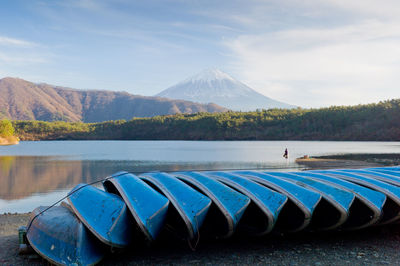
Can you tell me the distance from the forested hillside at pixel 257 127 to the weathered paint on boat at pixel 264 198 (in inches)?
3248

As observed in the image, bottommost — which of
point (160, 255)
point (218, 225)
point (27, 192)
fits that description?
point (27, 192)

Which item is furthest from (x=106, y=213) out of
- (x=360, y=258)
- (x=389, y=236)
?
(x=389, y=236)

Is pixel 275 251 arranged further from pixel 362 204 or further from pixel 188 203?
pixel 362 204

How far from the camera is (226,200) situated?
16.6ft

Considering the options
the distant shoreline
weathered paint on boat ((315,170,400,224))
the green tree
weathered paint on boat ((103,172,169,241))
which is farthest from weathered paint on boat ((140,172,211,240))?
the distant shoreline

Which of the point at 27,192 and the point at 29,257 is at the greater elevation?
the point at 29,257

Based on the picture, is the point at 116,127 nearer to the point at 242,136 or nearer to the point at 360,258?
the point at 242,136

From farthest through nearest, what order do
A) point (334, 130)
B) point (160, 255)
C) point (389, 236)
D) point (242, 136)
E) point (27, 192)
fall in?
point (242, 136), point (334, 130), point (27, 192), point (389, 236), point (160, 255)

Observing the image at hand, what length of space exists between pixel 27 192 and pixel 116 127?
102 meters

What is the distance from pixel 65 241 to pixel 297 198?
10.3 ft

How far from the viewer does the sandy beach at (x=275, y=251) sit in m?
4.81

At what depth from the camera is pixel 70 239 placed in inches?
176

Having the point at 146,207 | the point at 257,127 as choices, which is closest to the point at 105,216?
the point at 146,207

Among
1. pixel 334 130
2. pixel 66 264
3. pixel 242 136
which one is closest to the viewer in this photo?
pixel 66 264
